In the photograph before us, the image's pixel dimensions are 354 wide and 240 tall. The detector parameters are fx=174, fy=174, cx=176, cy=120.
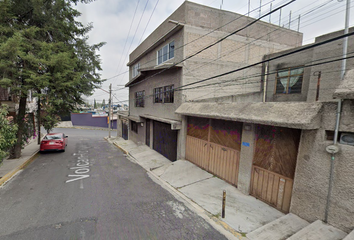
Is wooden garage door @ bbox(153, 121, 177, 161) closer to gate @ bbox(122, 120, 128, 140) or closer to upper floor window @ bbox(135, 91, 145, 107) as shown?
upper floor window @ bbox(135, 91, 145, 107)

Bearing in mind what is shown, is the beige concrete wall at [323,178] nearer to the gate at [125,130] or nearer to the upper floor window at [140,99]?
the upper floor window at [140,99]

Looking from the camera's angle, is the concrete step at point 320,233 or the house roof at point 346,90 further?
the concrete step at point 320,233

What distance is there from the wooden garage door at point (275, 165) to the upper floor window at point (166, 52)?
7652 mm

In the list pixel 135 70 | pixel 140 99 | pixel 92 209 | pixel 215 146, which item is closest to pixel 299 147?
pixel 215 146

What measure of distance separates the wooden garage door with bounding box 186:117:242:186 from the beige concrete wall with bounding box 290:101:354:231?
2462 millimetres

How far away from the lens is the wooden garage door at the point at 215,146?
732cm

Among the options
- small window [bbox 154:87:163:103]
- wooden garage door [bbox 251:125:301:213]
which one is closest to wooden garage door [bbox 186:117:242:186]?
wooden garage door [bbox 251:125:301:213]

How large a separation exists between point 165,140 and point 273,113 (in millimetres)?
8228

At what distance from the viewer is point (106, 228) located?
475cm

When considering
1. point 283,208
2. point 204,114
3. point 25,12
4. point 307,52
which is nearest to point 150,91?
point 204,114

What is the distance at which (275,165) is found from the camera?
229 inches

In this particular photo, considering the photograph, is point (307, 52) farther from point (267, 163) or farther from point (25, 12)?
point (25, 12)

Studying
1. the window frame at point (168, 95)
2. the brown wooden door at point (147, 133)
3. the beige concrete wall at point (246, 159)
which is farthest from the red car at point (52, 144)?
the beige concrete wall at point (246, 159)

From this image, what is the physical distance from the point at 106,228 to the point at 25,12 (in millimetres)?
13192
